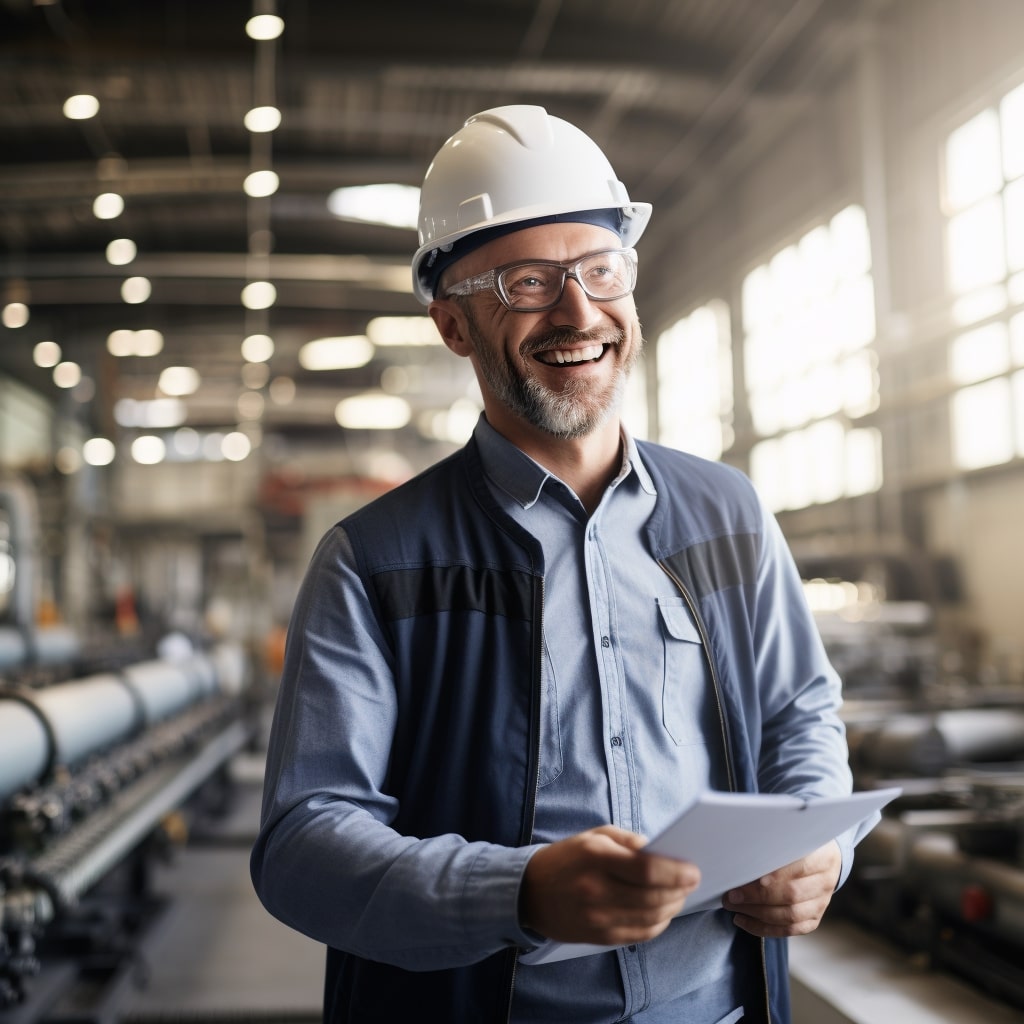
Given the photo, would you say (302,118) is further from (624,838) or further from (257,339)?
(624,838)

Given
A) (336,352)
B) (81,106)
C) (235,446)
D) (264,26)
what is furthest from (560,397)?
(235,446)

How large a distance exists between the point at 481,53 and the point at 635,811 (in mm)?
6572

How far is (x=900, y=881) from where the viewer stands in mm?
2441

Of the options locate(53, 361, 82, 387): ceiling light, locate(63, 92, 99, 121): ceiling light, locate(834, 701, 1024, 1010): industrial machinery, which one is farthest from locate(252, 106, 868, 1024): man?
locate(53, 361, 82, 387): ceiling light

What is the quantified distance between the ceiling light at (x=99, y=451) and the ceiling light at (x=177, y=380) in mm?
2762

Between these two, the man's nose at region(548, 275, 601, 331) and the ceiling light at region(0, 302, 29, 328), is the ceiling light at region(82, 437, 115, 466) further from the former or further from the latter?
the man's nose at region(548, 275, 601, 331)

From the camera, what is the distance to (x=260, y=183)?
8.33 m

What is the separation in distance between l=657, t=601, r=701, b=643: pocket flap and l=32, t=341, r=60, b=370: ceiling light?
13.6 metres

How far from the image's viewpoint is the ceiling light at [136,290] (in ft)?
37.3

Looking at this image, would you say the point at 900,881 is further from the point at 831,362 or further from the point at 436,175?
the point at 831,362

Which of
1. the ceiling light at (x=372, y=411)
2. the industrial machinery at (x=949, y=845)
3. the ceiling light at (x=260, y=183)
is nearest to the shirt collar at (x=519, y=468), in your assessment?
the industrial machinery at (x=949, y=845)

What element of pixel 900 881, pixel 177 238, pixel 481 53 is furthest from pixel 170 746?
pixel 177 238

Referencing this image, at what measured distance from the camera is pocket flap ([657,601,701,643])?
Result: 118cm

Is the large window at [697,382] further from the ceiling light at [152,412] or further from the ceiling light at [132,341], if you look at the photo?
the ceiling light at [152,412]
